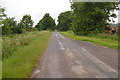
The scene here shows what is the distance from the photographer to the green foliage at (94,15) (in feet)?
110

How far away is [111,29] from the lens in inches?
1481

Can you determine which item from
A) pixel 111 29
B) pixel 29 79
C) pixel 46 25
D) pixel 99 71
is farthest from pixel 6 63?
pixel 46 25

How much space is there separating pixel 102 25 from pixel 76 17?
28.4ft

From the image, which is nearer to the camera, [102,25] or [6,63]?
[6,63]

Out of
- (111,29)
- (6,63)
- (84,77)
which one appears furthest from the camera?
(111,29)

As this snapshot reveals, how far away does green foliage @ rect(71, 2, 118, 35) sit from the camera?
33.4 m

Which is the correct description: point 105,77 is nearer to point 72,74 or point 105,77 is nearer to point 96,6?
point 72,74

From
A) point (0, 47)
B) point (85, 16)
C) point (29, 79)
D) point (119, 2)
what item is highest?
point (119, 2)

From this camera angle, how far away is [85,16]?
36562 millimetres

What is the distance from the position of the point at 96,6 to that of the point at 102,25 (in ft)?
15.9

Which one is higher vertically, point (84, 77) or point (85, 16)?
point (85, 16)

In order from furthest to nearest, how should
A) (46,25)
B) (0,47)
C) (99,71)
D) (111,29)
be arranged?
(46,25) < (111,29) < (0,47) < (99,71)

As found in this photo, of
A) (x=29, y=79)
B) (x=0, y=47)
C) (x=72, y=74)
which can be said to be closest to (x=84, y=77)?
(x=72, y=74)

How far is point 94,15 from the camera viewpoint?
3331 centimetres
